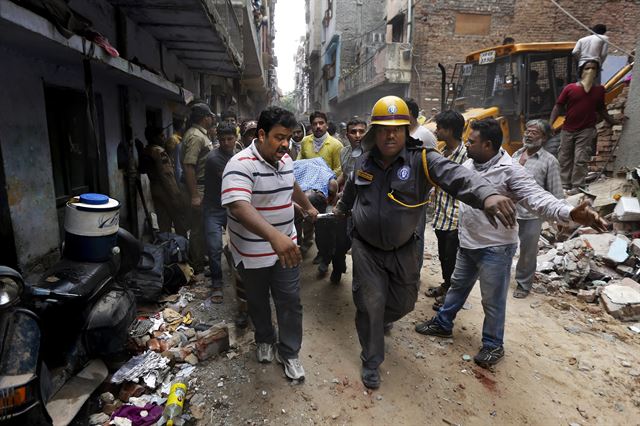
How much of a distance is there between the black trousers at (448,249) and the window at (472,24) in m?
14.1

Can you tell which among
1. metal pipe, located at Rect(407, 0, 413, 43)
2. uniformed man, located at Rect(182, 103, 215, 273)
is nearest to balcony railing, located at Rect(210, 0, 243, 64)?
uniformed man, located at Rect(182, 103, 215, 273)

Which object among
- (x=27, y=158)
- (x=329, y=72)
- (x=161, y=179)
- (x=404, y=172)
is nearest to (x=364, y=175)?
(x=404, y=172)

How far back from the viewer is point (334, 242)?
442cm

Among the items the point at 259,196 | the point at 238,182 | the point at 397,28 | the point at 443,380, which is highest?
the point at 397,28

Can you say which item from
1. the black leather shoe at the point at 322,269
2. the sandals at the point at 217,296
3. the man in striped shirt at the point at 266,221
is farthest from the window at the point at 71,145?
the black leather shoe at the point at 322,269

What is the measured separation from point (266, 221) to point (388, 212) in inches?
32.9

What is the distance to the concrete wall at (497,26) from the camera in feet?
49.4

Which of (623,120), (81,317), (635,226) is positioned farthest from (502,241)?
(623,120)

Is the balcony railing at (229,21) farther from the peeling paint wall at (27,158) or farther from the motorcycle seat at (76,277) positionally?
the motorcycle seat at (76,277)

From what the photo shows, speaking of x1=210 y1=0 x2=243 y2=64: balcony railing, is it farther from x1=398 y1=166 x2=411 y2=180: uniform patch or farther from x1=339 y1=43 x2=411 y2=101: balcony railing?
x1=339 y1=43 x2=411 y2=101: balcony railing

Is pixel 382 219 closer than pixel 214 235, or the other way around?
pixel 382 219

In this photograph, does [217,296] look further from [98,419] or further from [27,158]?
[27,158]

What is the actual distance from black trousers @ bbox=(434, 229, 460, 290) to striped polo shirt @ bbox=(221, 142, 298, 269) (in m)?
2.03

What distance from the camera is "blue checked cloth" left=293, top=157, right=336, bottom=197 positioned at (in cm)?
424
